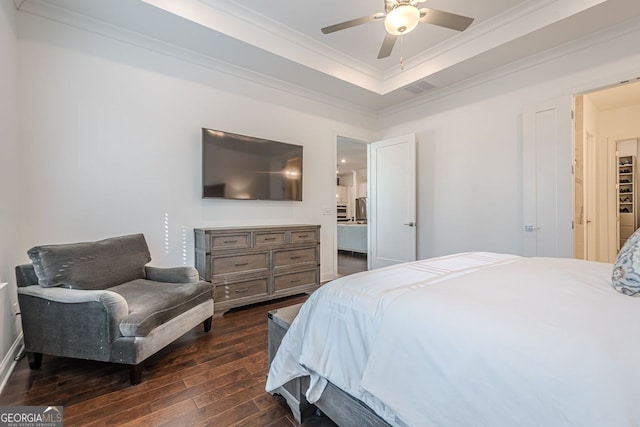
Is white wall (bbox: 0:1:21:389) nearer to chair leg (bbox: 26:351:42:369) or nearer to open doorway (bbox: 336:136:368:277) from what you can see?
chair leg (bbox: 26:351:42:369)

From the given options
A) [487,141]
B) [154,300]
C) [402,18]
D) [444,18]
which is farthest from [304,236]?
[487,141]

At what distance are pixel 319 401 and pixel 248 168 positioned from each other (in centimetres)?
276

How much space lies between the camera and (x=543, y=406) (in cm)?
72

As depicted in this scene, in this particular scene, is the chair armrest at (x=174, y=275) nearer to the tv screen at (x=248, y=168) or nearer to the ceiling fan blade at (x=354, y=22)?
the tv screen at (x=248, y=168)

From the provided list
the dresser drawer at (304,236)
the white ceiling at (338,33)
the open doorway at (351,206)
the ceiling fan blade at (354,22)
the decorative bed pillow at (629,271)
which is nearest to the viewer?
the decorative bed pillow at (629,271)

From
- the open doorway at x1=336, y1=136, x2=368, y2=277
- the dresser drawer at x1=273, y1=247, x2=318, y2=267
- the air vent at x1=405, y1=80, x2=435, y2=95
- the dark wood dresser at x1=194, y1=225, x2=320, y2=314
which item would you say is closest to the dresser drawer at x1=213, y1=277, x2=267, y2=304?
the dark wood dresser at x1=194, y1=225, x2=320, y2=314

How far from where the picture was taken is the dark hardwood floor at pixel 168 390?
154 centimetres

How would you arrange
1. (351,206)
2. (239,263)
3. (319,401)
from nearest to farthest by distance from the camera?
(319,401)
(239,263)
(351,206)

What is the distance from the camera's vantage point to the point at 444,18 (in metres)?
2.07

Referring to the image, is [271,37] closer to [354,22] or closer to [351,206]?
[354,22]

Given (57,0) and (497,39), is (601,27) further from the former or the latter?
(57,0)

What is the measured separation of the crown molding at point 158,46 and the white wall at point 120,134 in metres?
0.05

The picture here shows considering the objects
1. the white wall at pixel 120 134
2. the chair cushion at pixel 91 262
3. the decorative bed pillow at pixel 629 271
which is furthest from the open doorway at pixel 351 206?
the decorative bed pillow at pixel 629 271

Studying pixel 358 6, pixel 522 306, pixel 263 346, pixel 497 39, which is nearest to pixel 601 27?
pixel 497 39
